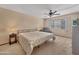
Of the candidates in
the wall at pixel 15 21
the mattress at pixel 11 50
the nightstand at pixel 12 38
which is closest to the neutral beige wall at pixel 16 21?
the wall at pixel 15 21

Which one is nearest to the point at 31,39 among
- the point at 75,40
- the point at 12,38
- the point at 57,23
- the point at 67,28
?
the point at 12,38

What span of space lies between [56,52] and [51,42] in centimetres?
26

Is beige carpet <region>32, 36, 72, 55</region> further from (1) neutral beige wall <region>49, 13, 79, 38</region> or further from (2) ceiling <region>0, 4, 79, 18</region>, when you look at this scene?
(2) ceiling <region>0, 4, 79, 18</region>

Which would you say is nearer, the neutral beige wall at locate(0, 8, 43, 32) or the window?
the neutral beige wall at locate(0, 8, 43, 32)

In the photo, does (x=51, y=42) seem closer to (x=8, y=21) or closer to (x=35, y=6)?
(x=35, y=6)

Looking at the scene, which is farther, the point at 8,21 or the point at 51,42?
the point at 51,42

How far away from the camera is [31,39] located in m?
1.70

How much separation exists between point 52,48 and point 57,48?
0.12 meters

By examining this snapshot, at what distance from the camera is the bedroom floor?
1.70m

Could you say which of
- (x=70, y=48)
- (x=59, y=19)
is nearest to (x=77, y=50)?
(x=70, y=48)

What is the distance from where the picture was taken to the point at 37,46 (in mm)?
1751

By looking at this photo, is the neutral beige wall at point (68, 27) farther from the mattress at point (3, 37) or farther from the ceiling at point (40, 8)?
the mattress at point (3, 37)

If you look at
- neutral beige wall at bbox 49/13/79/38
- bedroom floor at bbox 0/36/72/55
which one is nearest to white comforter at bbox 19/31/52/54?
bedroom floor at bbox 0/36/72/55

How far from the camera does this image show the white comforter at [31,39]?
168 centimetres
